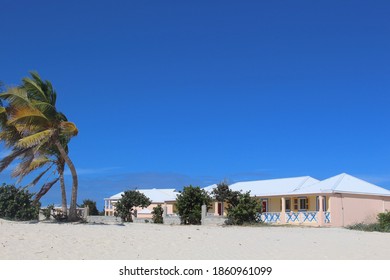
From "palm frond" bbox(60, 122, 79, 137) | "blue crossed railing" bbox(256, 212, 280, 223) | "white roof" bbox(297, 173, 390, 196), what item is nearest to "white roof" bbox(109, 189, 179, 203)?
"blue crossed railing" bbox(256, 212, 280, 223)

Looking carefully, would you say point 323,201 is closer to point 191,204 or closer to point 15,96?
point 191,204

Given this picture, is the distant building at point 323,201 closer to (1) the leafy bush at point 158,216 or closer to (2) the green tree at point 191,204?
(2) the green tree at point 191,204

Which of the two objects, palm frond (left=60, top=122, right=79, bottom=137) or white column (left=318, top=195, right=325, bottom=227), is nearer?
palm frond (left=60, top=122, right=79, bottom=137)

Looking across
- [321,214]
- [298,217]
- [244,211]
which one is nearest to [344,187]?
[321,214]

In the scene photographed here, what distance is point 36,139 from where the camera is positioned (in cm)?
2108

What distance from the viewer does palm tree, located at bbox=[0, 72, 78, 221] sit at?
21.3m

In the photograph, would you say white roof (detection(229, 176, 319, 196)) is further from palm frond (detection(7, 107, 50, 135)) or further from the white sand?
the white sand

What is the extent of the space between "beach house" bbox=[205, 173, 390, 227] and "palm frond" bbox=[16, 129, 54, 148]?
1313 cm

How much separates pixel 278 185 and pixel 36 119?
66.6 ft

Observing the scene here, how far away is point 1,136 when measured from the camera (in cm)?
2383

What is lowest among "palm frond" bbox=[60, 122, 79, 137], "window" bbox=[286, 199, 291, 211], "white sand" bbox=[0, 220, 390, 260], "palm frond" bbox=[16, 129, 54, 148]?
"white sand" bbox=[0, 220, 390, 260]

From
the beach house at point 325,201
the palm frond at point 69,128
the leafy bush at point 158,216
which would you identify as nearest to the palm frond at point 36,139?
the palm frond at point 69,128

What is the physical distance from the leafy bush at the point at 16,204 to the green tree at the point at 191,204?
27.9 feet

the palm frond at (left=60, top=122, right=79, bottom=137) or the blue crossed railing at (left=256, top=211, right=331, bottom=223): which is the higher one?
the palm frond at (left=60, top=122, right=79, bottom=137)
